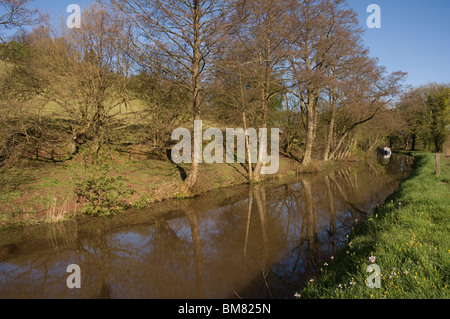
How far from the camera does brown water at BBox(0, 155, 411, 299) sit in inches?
184

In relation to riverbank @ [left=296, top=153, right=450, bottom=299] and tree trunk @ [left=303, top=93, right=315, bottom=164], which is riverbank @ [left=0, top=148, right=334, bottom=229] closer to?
riverbank @ [left=296, top=153, right=450, bottom=299]

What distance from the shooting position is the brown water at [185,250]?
15.3 feet

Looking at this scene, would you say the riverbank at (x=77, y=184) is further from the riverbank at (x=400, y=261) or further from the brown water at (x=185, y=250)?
the riverbank at (x=400, y=261)

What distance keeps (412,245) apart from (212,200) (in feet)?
25.8

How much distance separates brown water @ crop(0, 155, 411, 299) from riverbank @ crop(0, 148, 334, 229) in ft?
1.87

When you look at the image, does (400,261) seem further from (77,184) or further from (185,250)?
(77,184)

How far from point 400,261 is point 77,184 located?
9685mm

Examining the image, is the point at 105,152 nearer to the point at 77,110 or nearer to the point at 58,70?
the point at 77,110

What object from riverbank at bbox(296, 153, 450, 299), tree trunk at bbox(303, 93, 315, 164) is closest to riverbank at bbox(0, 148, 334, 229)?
riverbank at bbox(296, 153, 450, 299)

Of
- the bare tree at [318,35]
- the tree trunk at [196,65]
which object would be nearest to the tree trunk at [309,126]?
the bare tree at [318,35]

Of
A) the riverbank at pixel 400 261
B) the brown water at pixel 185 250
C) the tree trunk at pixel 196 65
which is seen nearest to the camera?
the riverbank at pixel 400 261

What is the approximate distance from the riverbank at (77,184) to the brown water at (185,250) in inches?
22.4
